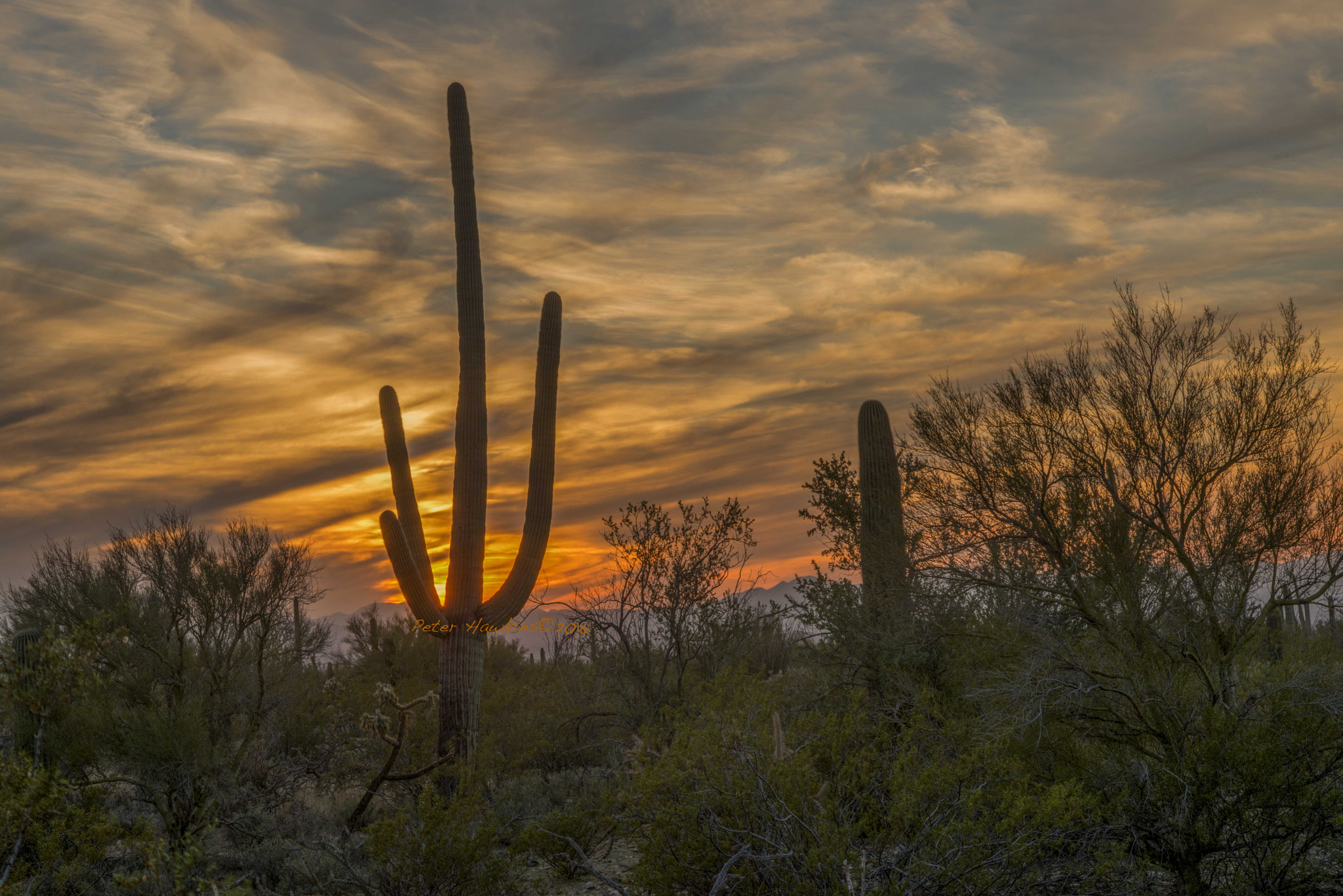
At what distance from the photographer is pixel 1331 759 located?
22.9 feet

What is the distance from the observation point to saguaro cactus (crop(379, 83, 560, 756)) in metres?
12.0

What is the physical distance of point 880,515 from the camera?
44.7ft

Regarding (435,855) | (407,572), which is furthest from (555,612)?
(435,855)

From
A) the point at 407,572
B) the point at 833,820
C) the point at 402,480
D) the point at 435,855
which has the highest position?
the point at 402,480

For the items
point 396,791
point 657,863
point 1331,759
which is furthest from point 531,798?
point 1331,759

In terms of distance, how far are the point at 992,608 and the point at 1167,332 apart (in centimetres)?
415

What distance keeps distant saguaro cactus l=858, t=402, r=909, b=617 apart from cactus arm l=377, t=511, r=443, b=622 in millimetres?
5963

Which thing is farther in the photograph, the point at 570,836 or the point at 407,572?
the point at 407,572

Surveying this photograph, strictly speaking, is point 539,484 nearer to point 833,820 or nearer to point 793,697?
point 793,697

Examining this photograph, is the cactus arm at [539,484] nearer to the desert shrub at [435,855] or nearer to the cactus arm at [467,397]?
the cactus arm at [467,397]

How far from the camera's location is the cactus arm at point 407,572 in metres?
12.9

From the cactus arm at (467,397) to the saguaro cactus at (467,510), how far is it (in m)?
0.01

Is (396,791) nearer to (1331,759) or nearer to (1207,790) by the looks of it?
(1207,790)

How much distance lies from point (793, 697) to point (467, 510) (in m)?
5.00
